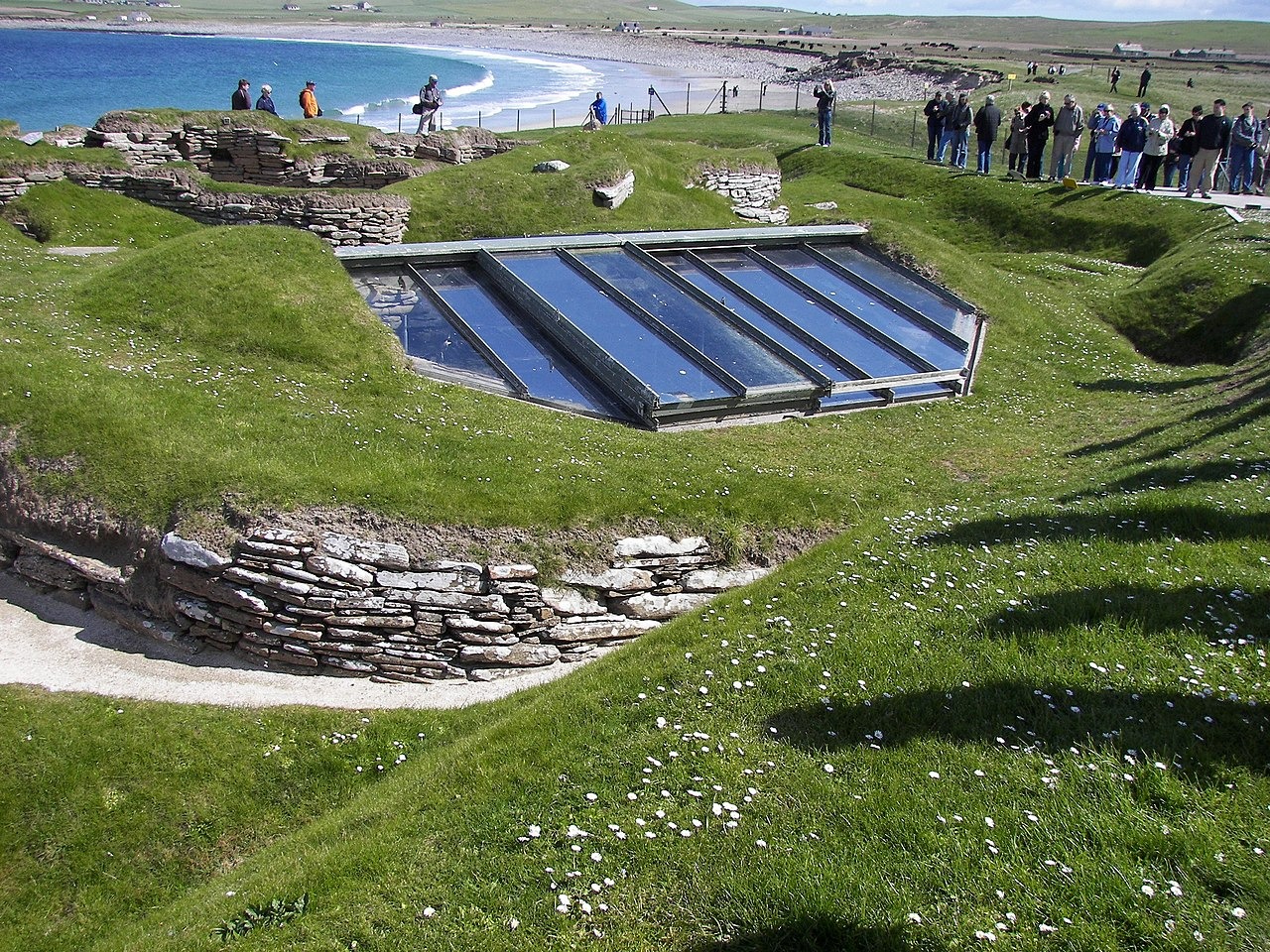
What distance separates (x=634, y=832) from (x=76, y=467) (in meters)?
11.1

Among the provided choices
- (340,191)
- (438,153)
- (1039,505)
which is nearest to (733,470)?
(1039,505)

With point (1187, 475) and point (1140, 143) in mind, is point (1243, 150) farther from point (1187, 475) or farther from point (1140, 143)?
point (1187, 475)

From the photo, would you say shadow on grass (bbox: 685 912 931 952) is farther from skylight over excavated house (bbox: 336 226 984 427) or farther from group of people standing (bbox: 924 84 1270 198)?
group of people standing (bbox: 924 84 1270 198)

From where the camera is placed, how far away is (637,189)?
3431 centimetres

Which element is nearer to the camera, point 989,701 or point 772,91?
point 989,701

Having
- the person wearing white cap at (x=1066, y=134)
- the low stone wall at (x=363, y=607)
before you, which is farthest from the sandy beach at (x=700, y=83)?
the low stone wall at (x=363, y=607)

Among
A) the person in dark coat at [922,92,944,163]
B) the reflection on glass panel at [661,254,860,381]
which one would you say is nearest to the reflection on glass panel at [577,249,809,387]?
the reflection on glass panel at [661,254,860,381]

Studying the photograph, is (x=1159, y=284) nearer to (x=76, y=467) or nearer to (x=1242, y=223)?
(x=1242, y=223)

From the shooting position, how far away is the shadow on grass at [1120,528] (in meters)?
13.3

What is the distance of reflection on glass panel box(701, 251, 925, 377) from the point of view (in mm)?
21562

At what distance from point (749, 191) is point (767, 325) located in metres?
19.1

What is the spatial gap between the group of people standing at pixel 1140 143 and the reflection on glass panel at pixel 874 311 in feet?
60.0

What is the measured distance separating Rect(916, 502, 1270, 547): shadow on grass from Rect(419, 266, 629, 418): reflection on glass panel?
22.2 ft

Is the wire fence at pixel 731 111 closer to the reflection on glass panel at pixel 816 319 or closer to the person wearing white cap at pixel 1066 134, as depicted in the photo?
the person wearing white cap at pixel 1066 134
